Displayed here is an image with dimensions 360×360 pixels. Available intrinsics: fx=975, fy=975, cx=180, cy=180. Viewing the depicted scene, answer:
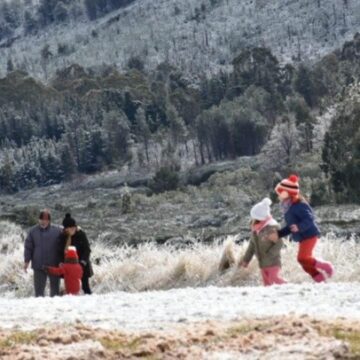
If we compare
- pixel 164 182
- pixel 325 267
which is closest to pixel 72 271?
pixel 325 267

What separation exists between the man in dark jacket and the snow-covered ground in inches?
99.9

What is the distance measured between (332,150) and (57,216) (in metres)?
16.6

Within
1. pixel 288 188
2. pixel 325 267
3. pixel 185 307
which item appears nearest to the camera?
pixel 185 307

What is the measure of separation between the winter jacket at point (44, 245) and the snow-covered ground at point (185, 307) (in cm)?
253

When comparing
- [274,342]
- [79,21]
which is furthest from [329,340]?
[79,21]

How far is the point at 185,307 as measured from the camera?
24.4 ft

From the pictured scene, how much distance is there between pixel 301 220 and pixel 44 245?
3361mm

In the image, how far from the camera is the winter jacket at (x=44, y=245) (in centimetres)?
1138

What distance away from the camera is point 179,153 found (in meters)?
72.2

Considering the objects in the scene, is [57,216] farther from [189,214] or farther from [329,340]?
[329,340]

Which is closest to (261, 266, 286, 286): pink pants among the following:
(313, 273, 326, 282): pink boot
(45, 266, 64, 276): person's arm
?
(313, 273, 326, 282): pink boot

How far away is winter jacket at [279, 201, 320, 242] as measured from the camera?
9.48 meters

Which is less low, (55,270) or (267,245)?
(267,245)

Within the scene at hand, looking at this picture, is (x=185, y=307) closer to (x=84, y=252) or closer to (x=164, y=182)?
(x=84, y=252)
